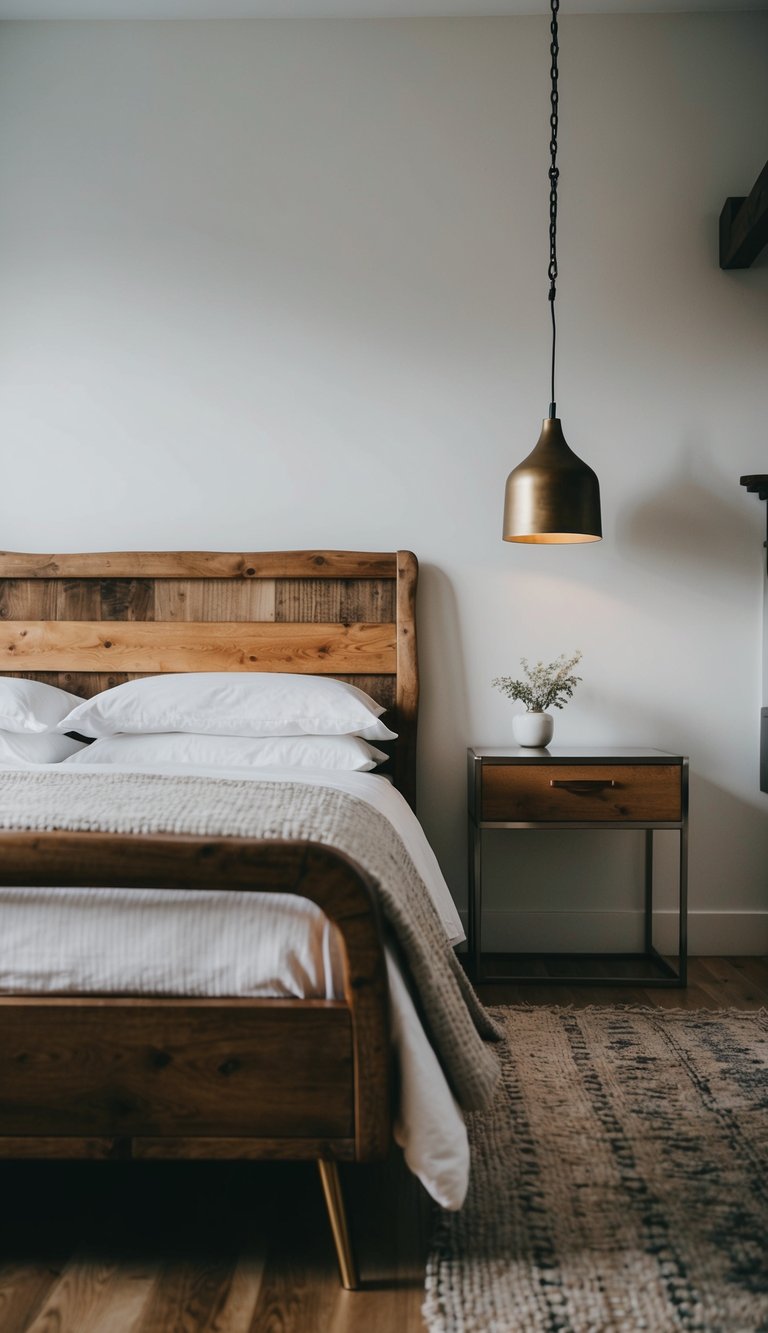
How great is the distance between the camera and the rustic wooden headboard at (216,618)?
9.39 ft

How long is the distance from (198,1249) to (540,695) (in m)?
1.73

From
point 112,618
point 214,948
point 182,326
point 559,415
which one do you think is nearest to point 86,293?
point 182,326

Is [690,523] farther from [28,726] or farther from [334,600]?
[28,726]

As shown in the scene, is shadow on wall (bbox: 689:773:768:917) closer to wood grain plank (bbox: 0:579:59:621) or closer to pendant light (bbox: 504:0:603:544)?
pendant light (bbox: 504:0:603:544)

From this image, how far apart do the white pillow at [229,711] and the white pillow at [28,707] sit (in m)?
0.05

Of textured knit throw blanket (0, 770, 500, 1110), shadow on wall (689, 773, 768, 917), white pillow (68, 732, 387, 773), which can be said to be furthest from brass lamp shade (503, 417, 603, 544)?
textured knit throw blanket (0, 770, 500, 1110)

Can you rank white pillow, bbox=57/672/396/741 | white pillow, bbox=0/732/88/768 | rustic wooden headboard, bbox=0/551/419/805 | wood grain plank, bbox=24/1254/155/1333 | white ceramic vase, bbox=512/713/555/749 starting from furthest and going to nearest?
rustic wooden headboard, bbox=0/551/419/805 < white ceramic vase, bbox=512/713/555/749 < white pillow, bbox=57/672/396/741 < white pillow, bbox=0/732/88/768 < wood grain plank, bbox=24/1254/155/1333

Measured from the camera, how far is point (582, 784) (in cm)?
255

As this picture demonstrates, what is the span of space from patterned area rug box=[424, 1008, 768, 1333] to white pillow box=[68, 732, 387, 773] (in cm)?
78

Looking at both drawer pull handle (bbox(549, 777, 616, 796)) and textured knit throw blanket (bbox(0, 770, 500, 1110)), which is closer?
textured knit throw blanket (bbox(0, 770, 500, 1110))

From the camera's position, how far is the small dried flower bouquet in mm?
2732

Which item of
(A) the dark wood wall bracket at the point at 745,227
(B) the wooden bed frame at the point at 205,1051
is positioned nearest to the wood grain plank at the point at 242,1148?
(B) the wooden bed frame at the point at 205,1051

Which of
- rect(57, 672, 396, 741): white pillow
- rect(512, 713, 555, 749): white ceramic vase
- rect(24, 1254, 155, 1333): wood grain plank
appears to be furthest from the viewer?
rect(512, 713, 555, 749): white ceramic vase

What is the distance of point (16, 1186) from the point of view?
156 cm
